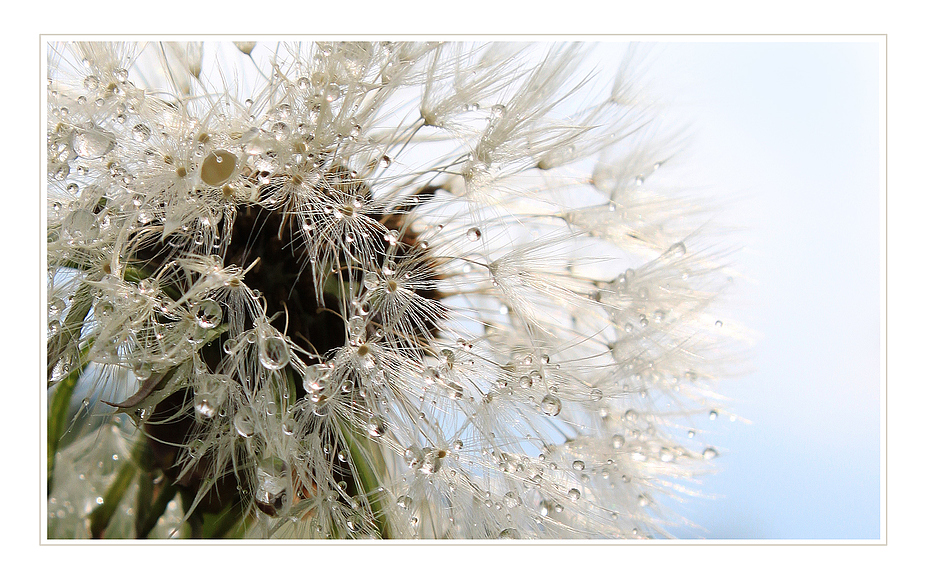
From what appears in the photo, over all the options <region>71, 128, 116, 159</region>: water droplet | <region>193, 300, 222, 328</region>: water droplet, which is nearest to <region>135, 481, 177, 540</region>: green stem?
<region>193, 300, 222, 328</region>: water droplet

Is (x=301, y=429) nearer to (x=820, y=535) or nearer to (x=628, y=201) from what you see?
(x=628, y=201)

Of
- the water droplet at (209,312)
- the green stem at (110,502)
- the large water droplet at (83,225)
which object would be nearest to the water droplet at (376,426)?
the water droplet at (209,312)

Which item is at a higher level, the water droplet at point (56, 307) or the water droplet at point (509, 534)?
the water droplet at point (56, 307)

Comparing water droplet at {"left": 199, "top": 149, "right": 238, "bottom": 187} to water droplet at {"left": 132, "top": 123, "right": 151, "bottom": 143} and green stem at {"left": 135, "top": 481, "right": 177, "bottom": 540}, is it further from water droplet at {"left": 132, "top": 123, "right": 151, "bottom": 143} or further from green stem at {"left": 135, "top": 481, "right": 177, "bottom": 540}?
green stem at {"left": 135, "top": 481, "right": 177, "bottom": 540}

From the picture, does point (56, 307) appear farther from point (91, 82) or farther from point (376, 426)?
point (376, 426)

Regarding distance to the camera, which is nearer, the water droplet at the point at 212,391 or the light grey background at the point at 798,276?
the water droplet at the point at 212,391

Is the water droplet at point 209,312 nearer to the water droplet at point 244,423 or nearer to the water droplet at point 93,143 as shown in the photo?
the water droplet at point 244,423
